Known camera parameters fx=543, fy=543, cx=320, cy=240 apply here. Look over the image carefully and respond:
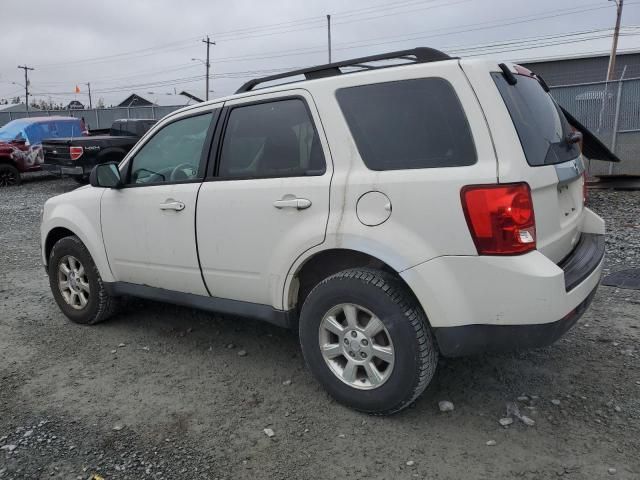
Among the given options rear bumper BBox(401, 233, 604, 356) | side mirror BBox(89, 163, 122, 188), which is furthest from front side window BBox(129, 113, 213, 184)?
rear bumper BBox(401, 233, 604, 356)

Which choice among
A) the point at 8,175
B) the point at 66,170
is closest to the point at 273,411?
the point at 66,170

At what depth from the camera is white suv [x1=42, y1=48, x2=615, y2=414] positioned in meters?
2.57

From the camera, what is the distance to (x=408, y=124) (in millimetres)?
2805

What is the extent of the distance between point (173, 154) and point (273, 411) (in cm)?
199

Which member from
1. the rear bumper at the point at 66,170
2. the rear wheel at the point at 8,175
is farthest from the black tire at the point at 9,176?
the rear bumper at the point at 66,170

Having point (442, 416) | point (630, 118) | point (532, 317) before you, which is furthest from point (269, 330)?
point (630, 118)

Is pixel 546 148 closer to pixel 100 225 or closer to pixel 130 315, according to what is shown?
pixel 100 225

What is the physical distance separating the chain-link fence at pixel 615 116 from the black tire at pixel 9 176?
13.8 m

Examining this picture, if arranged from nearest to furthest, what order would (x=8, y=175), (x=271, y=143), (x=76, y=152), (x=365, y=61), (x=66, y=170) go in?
1. (x=365, y=61)
2. (x=271, y=143)
3. (x=76, y=152)
4. (x=66, y=170)
5. (x=8, y=175)

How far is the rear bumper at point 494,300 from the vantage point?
2529mm

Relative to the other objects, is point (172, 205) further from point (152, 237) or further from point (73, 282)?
point (73, 282)

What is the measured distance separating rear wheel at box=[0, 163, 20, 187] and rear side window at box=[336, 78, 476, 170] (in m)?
14.6

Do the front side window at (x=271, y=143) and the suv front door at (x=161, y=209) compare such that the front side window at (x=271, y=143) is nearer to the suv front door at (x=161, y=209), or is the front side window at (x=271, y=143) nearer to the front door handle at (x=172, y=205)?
the suv front door at (x=161, y=209)

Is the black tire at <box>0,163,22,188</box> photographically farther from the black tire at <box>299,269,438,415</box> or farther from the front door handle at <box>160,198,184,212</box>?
the black tire at <box>299,269,438,415</box>
